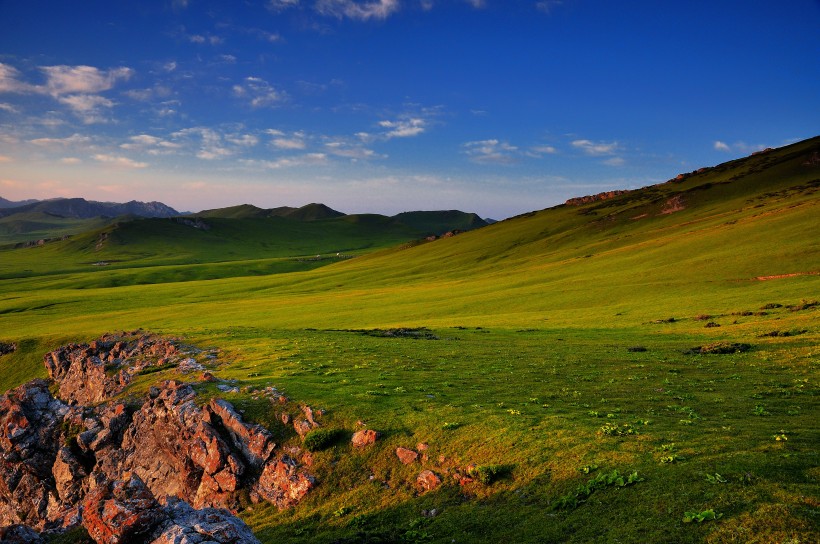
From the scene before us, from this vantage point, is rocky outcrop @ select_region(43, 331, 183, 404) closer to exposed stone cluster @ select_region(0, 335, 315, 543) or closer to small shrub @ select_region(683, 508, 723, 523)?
exposed stone cluster @ select_region(0, 335, 315, 543)

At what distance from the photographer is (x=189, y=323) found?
271 ft

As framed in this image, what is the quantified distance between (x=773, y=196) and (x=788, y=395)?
139m

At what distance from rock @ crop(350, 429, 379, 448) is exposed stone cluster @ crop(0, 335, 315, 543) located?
271 cm

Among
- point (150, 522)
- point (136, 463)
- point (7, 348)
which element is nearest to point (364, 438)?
point (150, 522)

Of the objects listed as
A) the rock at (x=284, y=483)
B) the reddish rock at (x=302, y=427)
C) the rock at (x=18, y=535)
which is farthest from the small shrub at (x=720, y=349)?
the rock at (x=18, y=535)

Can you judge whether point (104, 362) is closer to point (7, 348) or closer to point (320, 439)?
point (7, 348)

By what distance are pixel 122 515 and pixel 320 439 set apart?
31.3 feet

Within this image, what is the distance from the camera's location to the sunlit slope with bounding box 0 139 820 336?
216 ft

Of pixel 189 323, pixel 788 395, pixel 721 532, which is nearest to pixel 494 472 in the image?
pixel 721 532

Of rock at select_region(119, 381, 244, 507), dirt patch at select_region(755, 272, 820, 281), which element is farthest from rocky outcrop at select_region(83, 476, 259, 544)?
dirt patch at select_region(755, 272, 820, 281)

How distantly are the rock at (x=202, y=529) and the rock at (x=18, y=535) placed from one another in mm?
5130

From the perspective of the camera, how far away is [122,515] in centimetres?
1418

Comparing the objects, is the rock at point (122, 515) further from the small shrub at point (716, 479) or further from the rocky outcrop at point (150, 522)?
the small shrub at point (716, 479)

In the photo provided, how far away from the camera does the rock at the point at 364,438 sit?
71.9ft
